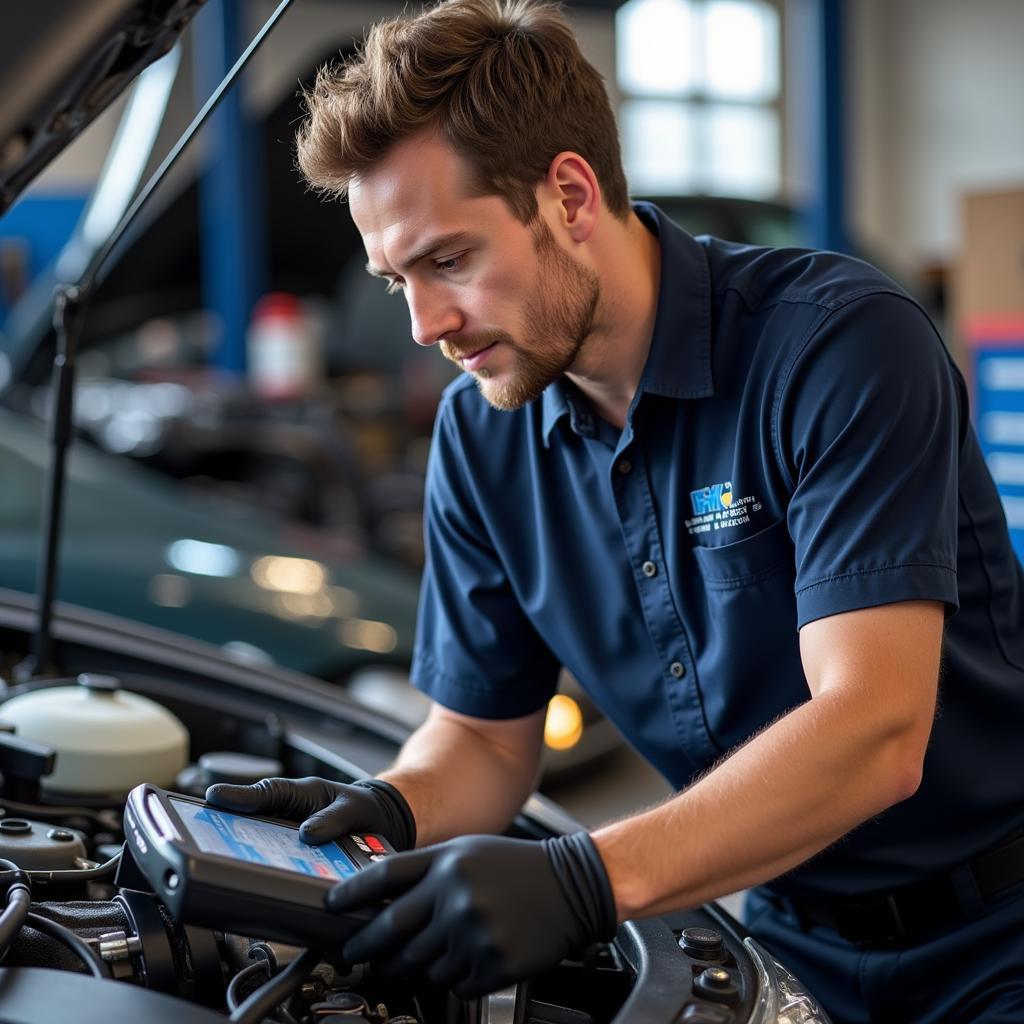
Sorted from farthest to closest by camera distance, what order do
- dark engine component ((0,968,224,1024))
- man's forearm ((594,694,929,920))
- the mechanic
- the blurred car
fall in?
the blurred car < the mechanic < man's forearm ((594,694,929,920)) < dark engine component ((0,968,224,1024))

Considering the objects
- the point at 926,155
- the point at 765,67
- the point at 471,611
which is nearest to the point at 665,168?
the point at 765,67

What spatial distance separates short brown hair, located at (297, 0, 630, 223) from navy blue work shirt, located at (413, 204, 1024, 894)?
0.16 m

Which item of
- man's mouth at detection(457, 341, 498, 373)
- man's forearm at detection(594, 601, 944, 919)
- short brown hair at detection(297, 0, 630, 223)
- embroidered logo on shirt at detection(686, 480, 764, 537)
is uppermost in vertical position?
short brown hair at detection(297, 0, 630, 223)

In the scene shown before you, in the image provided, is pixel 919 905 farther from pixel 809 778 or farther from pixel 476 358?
pixel 476 358

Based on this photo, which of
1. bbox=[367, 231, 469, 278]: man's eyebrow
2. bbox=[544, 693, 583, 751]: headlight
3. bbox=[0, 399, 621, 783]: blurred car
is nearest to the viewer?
bbox=[367, 231, 469, 278]: man's eyebrow

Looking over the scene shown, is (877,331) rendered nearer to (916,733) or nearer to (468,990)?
(916,733)

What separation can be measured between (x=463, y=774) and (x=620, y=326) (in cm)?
45

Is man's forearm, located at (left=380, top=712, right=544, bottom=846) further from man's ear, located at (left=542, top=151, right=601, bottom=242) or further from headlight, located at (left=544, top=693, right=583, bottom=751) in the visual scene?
headlight, located at (left=544, top=693, right=583, bottom=751)

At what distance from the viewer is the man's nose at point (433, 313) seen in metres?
1.17

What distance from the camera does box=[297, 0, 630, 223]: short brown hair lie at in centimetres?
114

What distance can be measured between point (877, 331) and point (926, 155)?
12877 millimetres

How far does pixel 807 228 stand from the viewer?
6.35 m

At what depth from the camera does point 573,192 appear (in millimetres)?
1210

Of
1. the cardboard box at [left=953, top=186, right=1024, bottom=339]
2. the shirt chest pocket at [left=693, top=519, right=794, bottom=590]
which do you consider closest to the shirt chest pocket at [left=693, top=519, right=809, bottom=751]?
the shirt chest pocket at [left=693, top=519, right=794, bottom=590]
